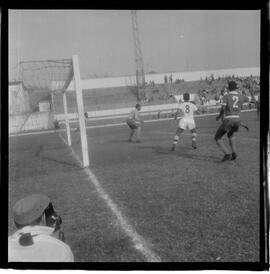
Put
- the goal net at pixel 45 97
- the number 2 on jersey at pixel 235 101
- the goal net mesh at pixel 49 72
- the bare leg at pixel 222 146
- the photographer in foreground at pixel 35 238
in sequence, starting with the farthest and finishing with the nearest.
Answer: the goal net mesh at pixel 49 72, the goal net at pixel 45 97, the bare leg at pixel 222 146, the number 2 on jersey at pixel 235 101, the photographer in foreground at pixel 35 238

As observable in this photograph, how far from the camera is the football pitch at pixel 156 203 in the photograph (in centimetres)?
436

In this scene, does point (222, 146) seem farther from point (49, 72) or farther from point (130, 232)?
point (49, 72)

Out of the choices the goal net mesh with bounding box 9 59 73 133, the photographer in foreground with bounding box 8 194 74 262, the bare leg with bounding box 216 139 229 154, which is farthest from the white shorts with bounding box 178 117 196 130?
the photographer in foreground with bounding box 8 194 74 262

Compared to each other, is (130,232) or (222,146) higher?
(222,146)

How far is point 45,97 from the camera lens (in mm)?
26938

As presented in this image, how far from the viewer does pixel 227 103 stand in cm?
826

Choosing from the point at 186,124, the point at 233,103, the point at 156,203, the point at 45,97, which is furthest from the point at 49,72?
the point at 45,97

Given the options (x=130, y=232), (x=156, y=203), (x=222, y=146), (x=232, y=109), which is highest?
(x=232, y=109)

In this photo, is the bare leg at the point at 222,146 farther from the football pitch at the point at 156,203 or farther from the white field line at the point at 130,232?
the white field line at the point at 130,232

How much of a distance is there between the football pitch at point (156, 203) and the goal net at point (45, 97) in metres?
1.37

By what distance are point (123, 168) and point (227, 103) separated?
2645mm

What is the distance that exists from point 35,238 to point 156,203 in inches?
137

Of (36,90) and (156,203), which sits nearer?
(156,203)

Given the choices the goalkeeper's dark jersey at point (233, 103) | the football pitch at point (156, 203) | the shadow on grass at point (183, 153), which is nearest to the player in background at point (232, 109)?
the goalkeeper's dark jersey at point (233, 103)
